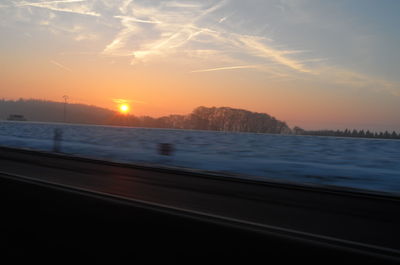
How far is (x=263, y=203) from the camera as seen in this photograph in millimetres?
7105

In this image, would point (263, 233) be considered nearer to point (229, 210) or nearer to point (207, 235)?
point (207, 235)

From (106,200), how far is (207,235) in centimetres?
274

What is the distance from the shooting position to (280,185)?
970cm

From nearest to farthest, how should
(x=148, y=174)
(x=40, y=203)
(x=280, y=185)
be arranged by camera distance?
(x=40, y=203) → (x=280, y=185) → (x=148, y=174)

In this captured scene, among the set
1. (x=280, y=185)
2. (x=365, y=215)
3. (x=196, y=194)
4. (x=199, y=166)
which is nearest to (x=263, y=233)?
(x=365, y=215)

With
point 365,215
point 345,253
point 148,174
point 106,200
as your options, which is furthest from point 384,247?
point 148,174

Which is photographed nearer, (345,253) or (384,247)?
(345,253)

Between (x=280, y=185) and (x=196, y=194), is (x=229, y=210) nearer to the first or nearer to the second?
(x=196, y=194)

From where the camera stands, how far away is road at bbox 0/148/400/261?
16.5 ft

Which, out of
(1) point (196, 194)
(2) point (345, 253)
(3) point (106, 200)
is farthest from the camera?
(1) point (196, 194)

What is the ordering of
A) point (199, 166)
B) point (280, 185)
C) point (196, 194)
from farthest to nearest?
point (199, 166) < point (280, 185) < point (196, 194)

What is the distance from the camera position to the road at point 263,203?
5021mm

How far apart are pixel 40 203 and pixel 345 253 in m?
4.94

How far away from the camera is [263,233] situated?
491 centimetres
